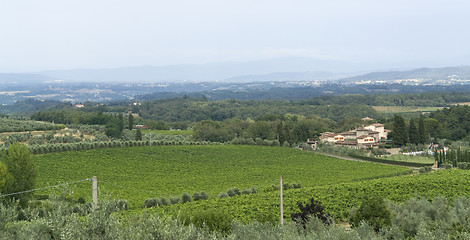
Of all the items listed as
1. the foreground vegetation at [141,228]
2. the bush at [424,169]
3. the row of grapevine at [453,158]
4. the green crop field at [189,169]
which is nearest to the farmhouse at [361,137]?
the green crop field at [189,169]

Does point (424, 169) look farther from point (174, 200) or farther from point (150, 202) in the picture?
point (150, 202)

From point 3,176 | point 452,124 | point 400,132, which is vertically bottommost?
point 452,124

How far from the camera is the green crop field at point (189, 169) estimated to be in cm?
3834

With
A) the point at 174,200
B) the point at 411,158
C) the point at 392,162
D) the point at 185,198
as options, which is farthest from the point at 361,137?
A: the point at 174,200

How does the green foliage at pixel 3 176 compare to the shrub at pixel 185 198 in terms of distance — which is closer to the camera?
the green foliage at pixel 3 176

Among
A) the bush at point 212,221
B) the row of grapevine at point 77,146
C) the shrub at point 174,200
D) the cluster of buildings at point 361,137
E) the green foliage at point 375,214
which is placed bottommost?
the cluster of buildings at point 361,137

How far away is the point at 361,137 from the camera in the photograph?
69125 mm

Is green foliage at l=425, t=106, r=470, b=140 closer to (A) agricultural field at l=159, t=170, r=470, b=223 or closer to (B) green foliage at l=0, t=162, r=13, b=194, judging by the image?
(A) agricultural field at l=159, t=170, r=470, b=223

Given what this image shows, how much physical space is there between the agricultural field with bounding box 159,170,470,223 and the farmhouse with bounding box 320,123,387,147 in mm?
29915

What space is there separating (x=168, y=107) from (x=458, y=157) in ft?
386

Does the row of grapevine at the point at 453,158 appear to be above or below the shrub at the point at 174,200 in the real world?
below

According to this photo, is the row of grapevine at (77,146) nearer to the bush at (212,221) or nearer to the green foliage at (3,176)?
the green foliage at (3,176)

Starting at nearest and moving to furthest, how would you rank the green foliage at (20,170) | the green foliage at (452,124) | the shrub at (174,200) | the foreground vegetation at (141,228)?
the foreground vegetation at (141,228) < the green foliage at (20,170) < the shrub at (174,200) < the green foliage at (452,124)

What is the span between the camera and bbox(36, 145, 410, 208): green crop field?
38.3m
